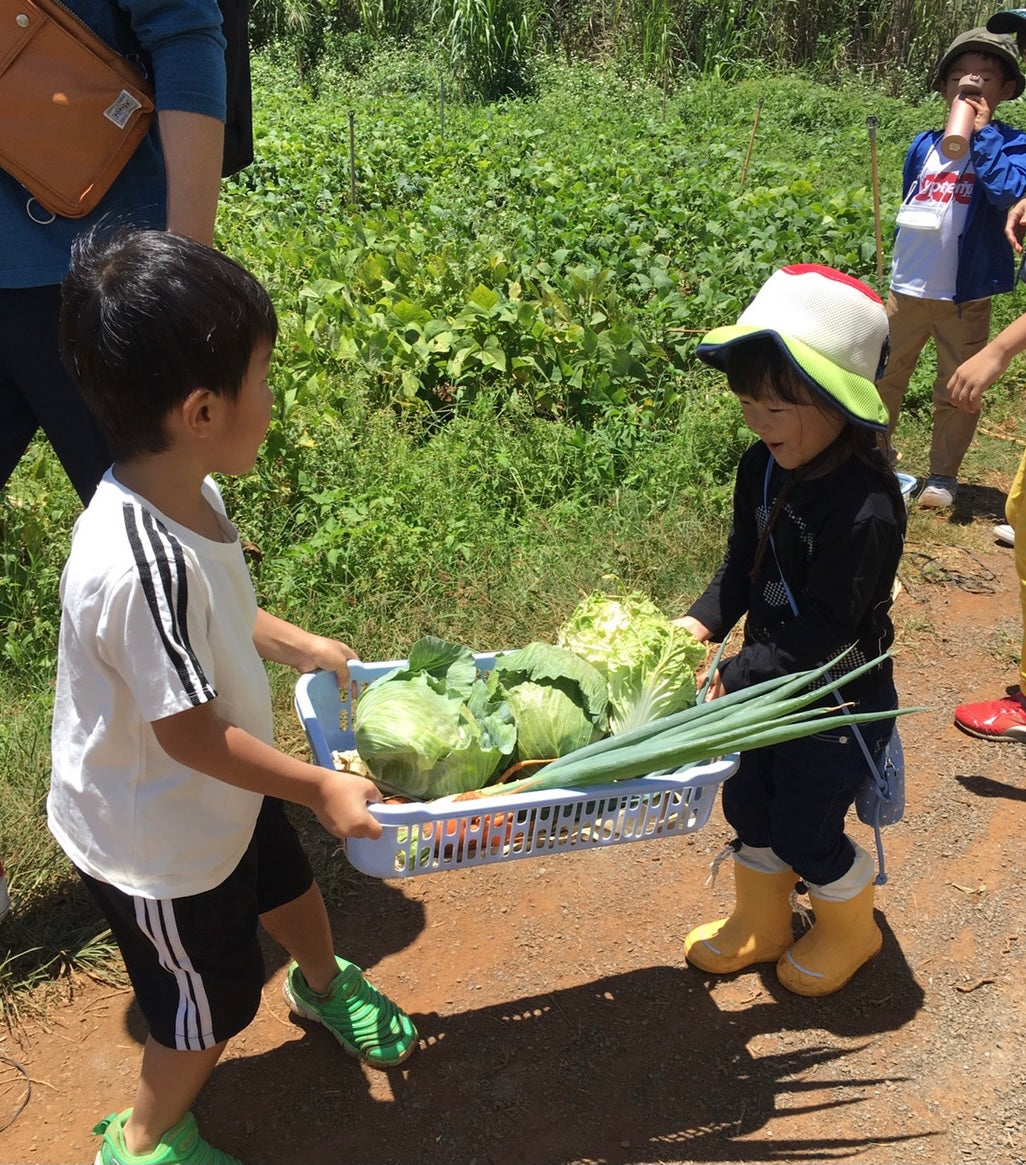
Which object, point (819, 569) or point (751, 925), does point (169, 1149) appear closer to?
point (751, 925)

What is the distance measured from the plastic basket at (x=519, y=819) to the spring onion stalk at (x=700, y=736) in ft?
0.14

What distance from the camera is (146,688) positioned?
5.39 feet

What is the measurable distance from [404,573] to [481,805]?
2.18m

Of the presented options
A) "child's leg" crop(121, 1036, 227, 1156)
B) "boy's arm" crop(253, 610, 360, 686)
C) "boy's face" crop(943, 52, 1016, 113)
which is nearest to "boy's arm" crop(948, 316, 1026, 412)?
"boy's arm" crop(253, 610, 360, 686)

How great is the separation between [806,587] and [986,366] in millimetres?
1388

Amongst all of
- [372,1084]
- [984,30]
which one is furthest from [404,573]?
[984,30]

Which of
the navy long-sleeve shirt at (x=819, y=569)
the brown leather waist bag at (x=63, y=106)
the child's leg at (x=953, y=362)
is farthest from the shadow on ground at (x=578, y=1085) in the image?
the child's leg at (x=953, y=362)

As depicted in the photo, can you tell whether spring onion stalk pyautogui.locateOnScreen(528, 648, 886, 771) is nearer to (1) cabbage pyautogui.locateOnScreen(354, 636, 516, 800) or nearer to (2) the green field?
(1) cabbage pyautogui.locateOnScreen(354, 636, 516, 800)

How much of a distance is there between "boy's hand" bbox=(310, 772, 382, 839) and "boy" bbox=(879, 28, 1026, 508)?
396 centimetres

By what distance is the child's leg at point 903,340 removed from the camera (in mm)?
5273

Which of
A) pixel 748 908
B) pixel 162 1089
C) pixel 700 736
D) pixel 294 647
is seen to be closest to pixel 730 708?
pixel 700 736

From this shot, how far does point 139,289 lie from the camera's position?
1626mm

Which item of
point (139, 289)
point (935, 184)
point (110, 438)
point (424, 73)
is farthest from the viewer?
point (424, 73)

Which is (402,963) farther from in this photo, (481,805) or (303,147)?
(303,147)
